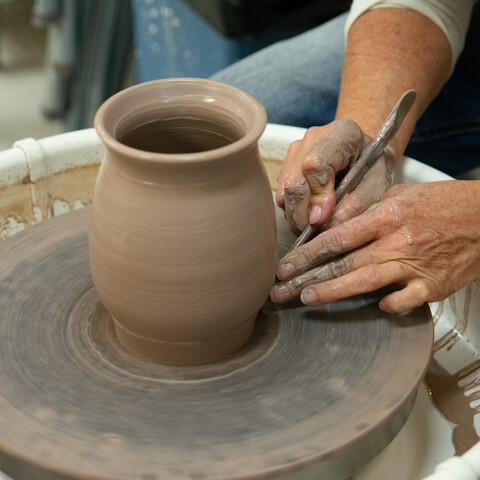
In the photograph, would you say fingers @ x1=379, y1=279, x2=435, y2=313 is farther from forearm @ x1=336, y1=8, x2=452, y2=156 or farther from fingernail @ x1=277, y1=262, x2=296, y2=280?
forearm @ x1=336, y1=8, x2=452, y2=156

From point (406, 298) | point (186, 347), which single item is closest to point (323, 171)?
point (406, 298)

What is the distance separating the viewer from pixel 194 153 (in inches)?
31.7

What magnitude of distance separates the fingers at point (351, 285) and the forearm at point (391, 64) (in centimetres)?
40

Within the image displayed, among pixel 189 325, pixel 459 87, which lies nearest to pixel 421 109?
pixel 459 87

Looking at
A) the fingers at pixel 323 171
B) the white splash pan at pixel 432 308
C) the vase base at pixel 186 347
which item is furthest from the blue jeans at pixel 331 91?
the vase base at pixel 186 347

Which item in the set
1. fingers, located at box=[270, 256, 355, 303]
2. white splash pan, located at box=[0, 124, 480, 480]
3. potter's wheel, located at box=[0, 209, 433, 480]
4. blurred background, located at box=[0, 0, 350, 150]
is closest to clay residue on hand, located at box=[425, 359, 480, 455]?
white splash pan, located at box=[0, 124, 480, 480]

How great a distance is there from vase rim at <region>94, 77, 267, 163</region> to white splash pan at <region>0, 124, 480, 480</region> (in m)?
0.43

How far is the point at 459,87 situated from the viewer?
60.7 inches

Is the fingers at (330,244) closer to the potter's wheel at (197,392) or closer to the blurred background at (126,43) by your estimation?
the potter's wheel at (197,392)

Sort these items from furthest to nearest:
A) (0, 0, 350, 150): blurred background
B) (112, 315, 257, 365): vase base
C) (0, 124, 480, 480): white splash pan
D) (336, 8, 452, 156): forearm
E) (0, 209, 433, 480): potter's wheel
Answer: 1. (0, 0, 350, 150): blurred background
2. (336, 8, 452, 156): forearm
3. (0, 124, 480, 480): white splash pan
4. (112, 315, 257, 365): vase base
5. (0, 209, 433, 480): potter's wheel

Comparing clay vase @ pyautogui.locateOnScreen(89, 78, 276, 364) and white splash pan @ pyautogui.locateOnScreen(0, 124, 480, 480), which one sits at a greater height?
clay vase @ pyautogui.locateOnScreen(89, 78, 276, 364)

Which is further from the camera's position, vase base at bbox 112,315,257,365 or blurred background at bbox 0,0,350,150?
blurred background at bbox 0,0,350,150

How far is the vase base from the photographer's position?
845 millimetres

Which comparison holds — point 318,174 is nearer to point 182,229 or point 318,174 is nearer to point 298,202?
point 298,202
